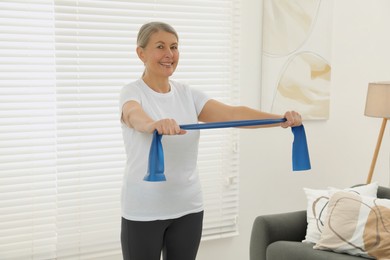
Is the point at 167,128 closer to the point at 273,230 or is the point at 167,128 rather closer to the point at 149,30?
the point at 149,30

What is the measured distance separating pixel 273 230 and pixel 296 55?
1320 mm

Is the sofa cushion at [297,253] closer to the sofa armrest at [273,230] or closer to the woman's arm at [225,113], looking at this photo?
the sofa armrest at [273,230]

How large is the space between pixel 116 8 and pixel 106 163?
90cm

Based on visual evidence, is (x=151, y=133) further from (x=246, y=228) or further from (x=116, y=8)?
(x=246, y=228)

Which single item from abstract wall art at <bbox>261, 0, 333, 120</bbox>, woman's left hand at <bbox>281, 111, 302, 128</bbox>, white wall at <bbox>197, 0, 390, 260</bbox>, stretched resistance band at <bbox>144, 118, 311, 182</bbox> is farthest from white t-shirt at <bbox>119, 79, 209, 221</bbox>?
abstract wall art at <bbox>261, 0, 333, 120</bbox>

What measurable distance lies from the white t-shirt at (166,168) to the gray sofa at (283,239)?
935 mm

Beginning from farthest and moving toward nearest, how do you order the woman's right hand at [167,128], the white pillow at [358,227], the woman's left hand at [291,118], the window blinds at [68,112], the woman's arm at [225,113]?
1. the window blinds at [68,112]
2. the white pillow at [358,227]
3. the woman's arm at [225,113]
4. the woman's left hand at [291,118]
5. the woman's right hand at [167,128]

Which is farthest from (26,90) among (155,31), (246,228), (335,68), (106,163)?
(335,68)

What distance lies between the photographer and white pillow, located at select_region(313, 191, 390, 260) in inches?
120

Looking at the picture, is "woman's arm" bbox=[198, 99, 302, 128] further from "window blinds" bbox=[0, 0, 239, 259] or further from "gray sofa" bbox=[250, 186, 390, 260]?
"window blinds" bbox=[0, 0, 239, 259]

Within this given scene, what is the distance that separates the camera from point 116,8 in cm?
348

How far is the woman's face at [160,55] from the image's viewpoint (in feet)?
7.91

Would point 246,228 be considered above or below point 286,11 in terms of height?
below

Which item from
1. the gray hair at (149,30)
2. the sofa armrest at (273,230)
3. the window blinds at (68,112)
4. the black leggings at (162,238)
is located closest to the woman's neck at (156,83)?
the gray hair at (149,30)
